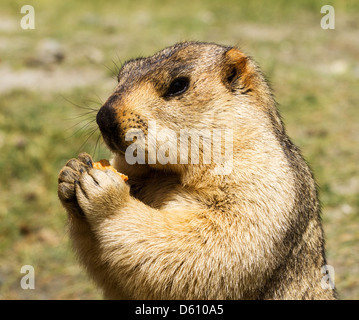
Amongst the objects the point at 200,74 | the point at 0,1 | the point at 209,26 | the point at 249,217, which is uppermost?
the point at 0,1

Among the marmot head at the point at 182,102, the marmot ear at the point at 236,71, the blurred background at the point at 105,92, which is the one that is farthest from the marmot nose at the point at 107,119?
the blurred background at the point at 105,92

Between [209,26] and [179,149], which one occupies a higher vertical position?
[209,26]

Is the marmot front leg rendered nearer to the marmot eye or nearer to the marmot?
the marmot

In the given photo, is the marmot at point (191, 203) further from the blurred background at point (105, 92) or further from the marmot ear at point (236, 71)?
the blurred background at point (105, 92)

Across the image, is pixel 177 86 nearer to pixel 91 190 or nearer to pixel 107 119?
pixel 107 119

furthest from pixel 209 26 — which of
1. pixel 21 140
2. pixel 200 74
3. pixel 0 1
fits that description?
pixel 200 74

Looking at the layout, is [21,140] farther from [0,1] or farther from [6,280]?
[0,1]

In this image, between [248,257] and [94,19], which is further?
[94,19]
